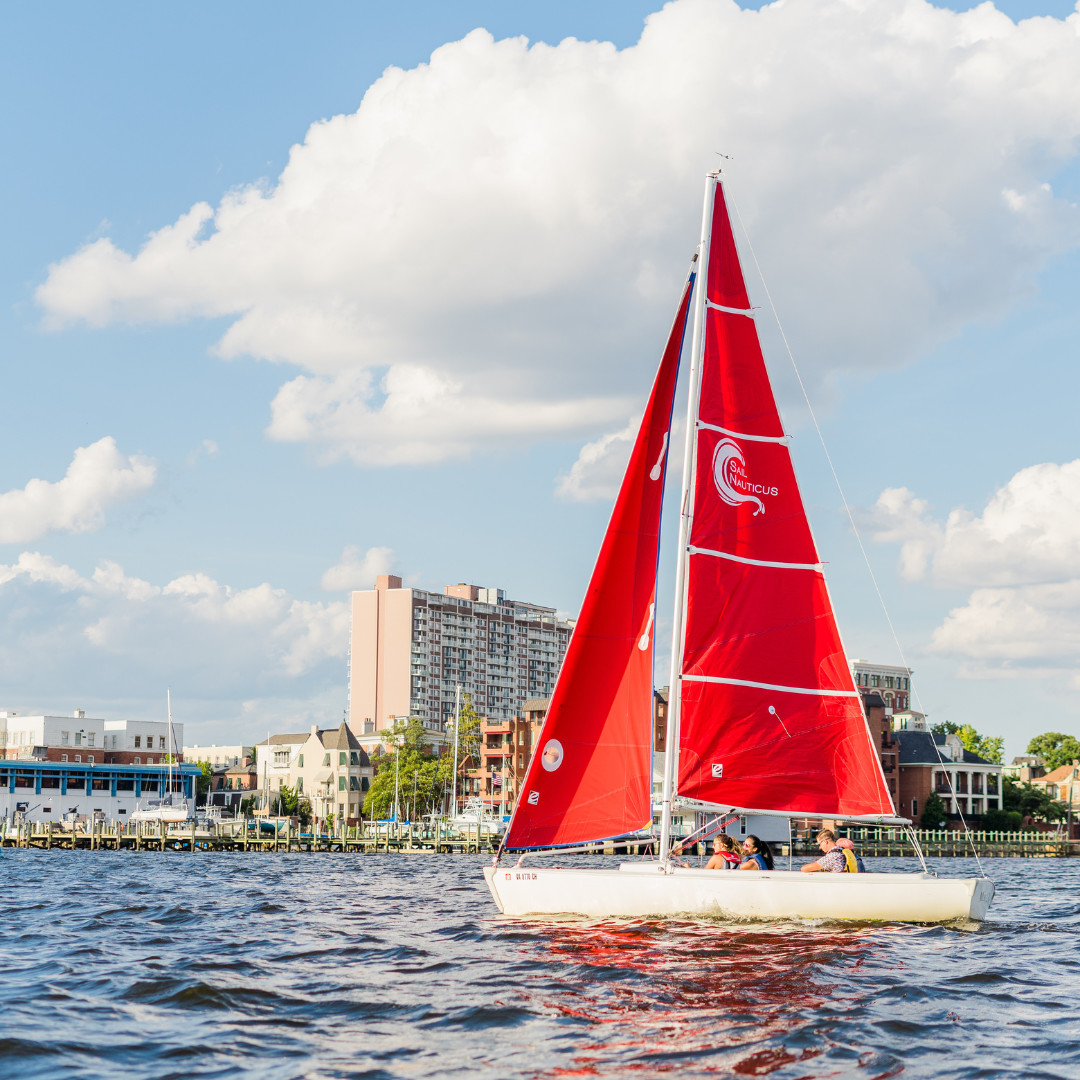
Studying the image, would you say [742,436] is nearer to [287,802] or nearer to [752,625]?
[752,625]

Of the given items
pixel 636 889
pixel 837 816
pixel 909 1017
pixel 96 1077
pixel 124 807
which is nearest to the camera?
pixel 96 1077

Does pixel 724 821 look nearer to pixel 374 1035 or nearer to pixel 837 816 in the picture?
pixel 837 816

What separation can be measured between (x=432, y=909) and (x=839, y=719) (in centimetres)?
1304

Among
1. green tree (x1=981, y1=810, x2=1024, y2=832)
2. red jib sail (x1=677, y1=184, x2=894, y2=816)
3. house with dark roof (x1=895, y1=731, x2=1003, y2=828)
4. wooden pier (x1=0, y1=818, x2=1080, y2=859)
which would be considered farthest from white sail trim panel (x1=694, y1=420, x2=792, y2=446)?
green tree (x1=981, y1=810, x2=1024, y2=832)

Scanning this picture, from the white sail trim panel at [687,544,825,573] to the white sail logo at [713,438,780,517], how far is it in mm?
893

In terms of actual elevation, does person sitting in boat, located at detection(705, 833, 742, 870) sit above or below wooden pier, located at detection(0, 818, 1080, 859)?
above

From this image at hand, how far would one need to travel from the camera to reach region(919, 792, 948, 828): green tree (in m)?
133

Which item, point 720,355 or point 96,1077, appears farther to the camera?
point 720,355

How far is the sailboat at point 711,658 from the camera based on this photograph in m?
23.0

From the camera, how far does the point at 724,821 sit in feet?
79.0

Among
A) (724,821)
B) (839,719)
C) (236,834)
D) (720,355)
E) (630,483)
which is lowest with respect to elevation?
(236,834)

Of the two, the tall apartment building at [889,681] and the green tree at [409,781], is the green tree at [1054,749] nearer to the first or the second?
the tall apartment building at [889,681]

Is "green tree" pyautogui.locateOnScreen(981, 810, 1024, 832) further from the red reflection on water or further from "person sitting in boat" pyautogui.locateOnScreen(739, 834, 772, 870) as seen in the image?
the red reflection on water

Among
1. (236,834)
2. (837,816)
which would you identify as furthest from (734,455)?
(236,834)
